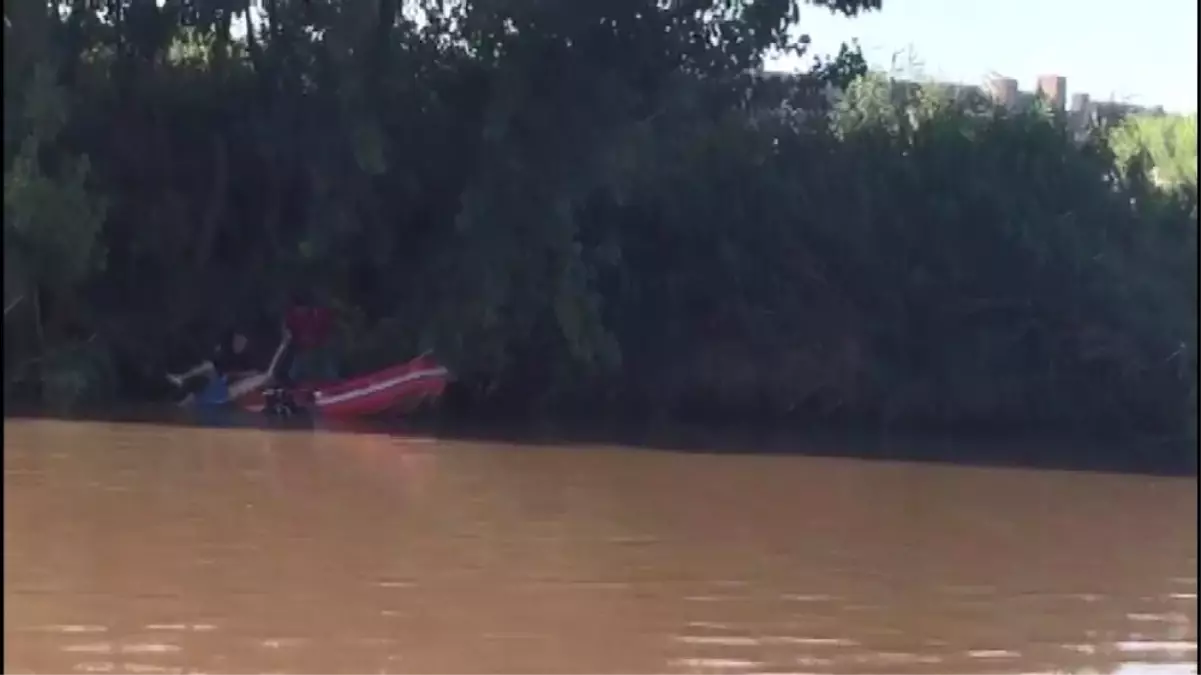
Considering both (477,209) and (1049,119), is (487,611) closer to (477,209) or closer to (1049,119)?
(477,209)

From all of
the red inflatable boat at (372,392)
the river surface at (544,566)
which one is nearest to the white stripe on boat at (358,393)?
the red inflatable boat at (372,392)

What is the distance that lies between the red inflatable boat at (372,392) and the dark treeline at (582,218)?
428mm

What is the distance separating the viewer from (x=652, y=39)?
59.1 ft

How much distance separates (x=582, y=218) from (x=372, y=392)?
127 inches

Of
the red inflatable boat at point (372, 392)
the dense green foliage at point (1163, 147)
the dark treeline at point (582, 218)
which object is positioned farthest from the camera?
the dense green foliage at point (1163, 147)

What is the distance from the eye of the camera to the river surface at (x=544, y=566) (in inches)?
313

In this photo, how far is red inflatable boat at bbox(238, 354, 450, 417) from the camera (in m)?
16.7

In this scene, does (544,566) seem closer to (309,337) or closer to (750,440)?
(750,440)

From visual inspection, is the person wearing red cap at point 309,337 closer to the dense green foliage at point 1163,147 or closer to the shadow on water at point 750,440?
the shadow on water at point 750,440

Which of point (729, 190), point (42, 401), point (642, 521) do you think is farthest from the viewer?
point (729, 190)

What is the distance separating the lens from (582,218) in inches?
727

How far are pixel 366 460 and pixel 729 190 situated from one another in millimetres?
6623

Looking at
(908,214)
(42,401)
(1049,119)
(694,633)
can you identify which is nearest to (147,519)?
(694,633)

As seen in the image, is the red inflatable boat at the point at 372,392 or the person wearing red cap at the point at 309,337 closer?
the red inflatable boat at the point at 372,392
